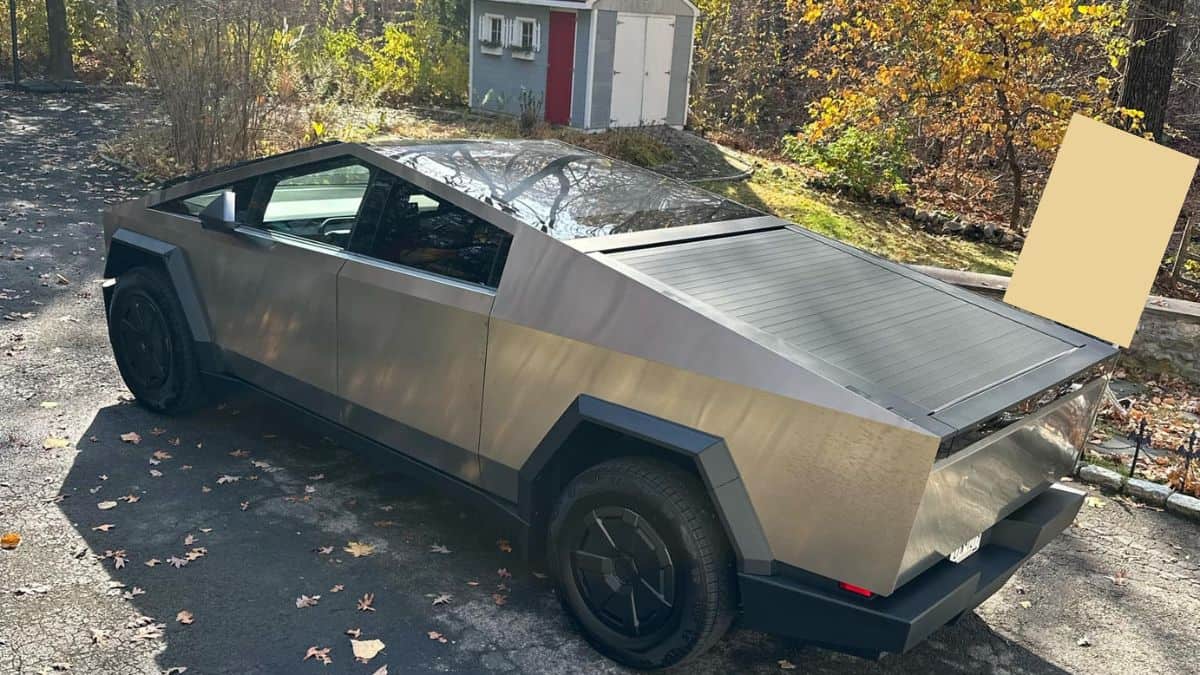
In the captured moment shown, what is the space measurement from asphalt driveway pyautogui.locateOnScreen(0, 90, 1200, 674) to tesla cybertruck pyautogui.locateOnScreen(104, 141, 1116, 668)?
0.43 meters

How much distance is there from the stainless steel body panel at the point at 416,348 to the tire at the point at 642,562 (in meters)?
0.63

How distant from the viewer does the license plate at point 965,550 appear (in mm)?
3336

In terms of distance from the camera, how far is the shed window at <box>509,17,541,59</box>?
20.8 metres

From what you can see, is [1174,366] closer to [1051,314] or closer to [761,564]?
[1051,314]

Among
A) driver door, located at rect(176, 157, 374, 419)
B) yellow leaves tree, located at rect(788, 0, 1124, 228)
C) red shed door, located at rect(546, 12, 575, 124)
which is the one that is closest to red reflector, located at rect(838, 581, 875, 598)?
driver door, located at rect(176, 157, 374, 419)

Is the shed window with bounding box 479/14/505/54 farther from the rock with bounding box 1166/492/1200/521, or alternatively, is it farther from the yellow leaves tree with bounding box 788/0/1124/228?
the rock with bounding box 1166/492/1200/521

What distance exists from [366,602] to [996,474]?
7.88 ft

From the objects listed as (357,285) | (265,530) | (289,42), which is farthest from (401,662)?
(289,42)

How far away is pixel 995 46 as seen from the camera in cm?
1318

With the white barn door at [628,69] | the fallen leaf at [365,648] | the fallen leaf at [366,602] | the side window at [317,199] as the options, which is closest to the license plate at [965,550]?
the fallen leaf at [365,648]

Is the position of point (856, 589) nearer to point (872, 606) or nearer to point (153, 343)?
point (872, 606)

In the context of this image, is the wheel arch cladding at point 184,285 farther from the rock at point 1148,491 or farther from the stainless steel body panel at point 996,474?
the rock at point 1148,491

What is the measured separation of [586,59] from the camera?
65.9 ft

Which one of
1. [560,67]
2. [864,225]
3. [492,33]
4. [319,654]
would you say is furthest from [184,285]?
[492,33]
